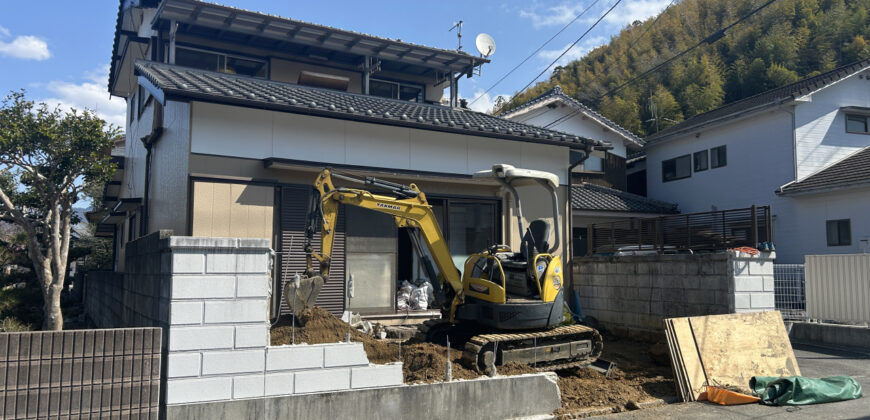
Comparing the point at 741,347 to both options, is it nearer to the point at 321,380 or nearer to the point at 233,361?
the point at 321,380

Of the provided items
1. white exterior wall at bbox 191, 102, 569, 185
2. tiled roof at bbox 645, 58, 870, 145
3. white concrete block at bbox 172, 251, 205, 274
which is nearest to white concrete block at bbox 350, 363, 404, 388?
white concrete block at bbox 172, 251, 205, 274

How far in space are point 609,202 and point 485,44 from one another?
6.75 meters

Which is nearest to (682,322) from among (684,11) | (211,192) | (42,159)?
(211,192)

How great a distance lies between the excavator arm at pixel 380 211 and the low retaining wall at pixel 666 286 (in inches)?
154

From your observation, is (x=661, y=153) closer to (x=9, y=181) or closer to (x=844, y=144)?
(x=844, y=144)

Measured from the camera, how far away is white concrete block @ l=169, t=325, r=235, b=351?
4.99m

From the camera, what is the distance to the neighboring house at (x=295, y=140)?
901 cm

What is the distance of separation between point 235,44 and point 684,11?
3657cm

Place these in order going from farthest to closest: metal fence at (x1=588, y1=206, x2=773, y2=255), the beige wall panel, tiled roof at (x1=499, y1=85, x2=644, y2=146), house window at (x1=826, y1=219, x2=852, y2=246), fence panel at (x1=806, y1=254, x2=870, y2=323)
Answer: tiled roof at (x1=499, y1=85, x2=644, y2=146), house window at (x1=826, y1=219, x2=852, y2=246), fence panel at (x1=806, y1=254, x2=870, y2=323), metal fence at (x1=588, y1=206, x2=773, y2=255), the beige wall panel

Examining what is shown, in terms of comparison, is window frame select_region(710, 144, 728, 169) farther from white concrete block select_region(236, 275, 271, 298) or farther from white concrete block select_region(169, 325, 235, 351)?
white concrete block select_region(169, 325, 235, 351)

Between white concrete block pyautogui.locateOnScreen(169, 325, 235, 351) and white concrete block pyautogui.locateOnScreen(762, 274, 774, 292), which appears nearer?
white concrete block pyautogui.locateOnScreen(169, 325, 235, 351)

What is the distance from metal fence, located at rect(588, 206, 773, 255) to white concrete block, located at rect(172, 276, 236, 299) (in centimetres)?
836

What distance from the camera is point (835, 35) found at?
30.2 metres

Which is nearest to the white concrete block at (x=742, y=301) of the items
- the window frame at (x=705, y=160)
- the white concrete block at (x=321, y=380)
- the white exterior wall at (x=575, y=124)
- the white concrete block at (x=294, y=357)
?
the white concrete block at (x=321, y=380)
